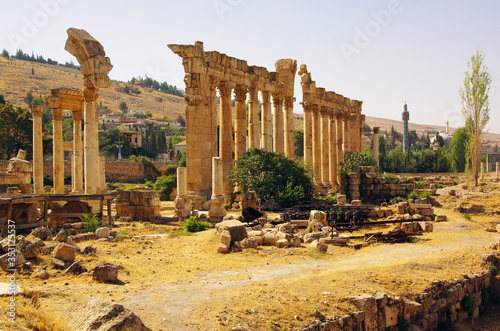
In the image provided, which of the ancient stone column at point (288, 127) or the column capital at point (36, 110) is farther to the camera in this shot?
the ancient stone column at point (288, 127)

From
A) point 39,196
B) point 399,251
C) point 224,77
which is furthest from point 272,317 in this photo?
point 224,77

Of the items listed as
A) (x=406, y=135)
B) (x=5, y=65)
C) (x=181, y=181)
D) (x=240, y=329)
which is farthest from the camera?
(x=5, y=65)

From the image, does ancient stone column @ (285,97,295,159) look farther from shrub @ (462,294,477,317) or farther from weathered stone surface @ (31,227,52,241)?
shrub @ (462,294,477,317)

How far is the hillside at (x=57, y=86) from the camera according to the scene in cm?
11406

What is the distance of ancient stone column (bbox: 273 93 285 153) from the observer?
1293 inches

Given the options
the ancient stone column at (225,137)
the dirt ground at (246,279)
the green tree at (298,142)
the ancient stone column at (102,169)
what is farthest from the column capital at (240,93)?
the green tree at (298,142)

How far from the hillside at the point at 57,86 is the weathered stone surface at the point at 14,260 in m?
99.6

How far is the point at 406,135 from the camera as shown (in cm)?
12162

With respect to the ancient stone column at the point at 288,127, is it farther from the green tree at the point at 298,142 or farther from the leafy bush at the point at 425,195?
the green tree at the point at 298,142

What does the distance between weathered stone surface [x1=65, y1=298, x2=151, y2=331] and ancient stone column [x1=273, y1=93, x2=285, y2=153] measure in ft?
85.5

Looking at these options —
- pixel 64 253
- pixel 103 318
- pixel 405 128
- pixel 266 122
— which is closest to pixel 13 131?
pixel 266 122

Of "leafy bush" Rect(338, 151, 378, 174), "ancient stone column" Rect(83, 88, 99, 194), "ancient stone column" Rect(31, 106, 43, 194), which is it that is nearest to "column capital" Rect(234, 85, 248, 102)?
"ancient stone column" Rect(83, 88, 99, 194)

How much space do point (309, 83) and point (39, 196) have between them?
2353 cm

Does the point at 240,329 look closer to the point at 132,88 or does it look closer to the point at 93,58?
the point at 93,58
